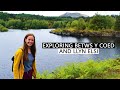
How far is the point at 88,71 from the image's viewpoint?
5.94 m

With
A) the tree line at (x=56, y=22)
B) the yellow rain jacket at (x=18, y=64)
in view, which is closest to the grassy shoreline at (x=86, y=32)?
the tree line at (x=56, y=22)

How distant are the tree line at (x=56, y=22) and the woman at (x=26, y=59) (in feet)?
1.12

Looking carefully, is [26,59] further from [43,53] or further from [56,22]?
[56,22]

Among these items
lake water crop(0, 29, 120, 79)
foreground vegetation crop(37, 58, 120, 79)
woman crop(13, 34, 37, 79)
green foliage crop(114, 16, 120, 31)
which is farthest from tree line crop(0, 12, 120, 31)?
foreground vegetation crop(37, 58, 120, 79)

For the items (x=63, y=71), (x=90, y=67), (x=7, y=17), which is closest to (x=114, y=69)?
(x=90, y=67)

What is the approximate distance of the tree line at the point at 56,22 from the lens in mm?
5949

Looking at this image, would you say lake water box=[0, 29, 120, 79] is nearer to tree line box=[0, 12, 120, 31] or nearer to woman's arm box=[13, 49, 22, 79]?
woman's arm box=[13, 49, 22, 79]

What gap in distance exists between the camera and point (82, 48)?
19.0 ft

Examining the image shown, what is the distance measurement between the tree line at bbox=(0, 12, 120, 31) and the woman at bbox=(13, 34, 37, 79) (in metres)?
0.34

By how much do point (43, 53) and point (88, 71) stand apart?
80cm

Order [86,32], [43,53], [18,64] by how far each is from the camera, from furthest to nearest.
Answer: [86,32], [43,53], [18,64]

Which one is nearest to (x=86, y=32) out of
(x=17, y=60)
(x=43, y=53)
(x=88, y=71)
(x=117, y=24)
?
(x=117, y=24)
